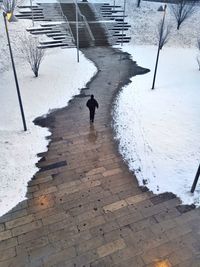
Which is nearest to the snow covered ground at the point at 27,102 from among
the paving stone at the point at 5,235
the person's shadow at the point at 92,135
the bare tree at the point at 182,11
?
the paving stone at the point at 5,235

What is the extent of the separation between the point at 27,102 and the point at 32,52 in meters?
4.71

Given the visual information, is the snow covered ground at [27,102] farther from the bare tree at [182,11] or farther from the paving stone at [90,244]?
the bare tree at [182,11]

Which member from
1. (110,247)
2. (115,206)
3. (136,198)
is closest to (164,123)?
(136,198)

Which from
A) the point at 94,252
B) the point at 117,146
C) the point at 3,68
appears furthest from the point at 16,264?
the point at 3,68

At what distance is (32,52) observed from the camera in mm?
15930

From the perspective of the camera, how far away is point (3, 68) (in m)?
16.5

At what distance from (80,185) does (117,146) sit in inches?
96.7

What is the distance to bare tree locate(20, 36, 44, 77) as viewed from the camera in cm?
1528

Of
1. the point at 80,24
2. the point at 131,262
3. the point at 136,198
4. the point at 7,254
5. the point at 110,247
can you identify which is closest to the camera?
the point at 131,262

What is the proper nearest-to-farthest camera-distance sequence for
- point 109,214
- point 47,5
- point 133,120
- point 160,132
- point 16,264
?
point 16,264
point 109,214
point 160,132
point 133,120
point 47,5

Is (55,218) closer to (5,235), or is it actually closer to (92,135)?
(5,235)

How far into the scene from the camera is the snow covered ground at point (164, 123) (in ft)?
27.2

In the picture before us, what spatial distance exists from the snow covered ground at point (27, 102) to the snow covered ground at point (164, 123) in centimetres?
311

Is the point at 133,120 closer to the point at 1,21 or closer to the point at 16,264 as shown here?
the point at 16,264
